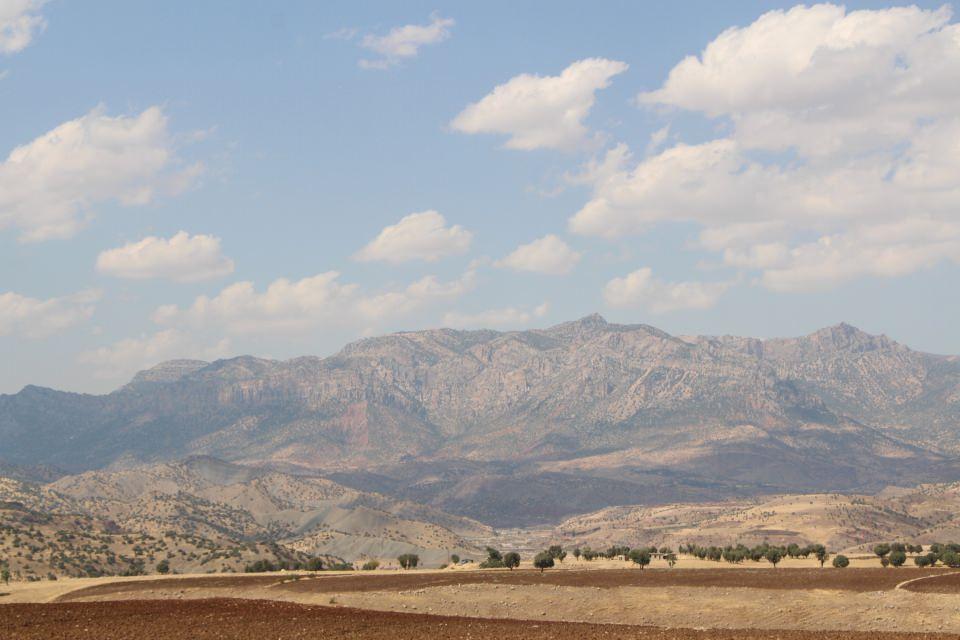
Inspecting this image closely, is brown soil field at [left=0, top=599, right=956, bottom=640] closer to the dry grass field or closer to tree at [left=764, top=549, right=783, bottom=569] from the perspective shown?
the dry grass field

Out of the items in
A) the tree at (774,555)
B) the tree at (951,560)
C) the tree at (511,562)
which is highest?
the tree at (511,562)

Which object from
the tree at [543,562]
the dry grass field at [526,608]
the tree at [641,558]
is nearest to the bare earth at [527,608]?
the dry grass field at [526,608]

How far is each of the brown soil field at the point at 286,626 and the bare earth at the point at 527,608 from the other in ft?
0.37

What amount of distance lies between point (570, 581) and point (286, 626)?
3569cm

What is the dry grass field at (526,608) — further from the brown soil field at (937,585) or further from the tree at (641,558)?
the tree at (641,558)

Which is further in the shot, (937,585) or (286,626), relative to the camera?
(937,585)

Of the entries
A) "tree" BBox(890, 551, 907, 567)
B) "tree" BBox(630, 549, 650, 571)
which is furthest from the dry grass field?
"tree" BBox(630, 549, 650, 571)

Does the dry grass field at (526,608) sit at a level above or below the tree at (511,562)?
above

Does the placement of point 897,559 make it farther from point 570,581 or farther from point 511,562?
point 511,562

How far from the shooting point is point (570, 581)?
88500mm

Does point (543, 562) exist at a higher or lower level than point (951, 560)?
higher

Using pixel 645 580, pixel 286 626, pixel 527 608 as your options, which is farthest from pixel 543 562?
pixel 286 626

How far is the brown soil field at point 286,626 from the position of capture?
54.2 metres

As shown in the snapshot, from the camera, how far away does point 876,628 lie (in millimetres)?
62406
